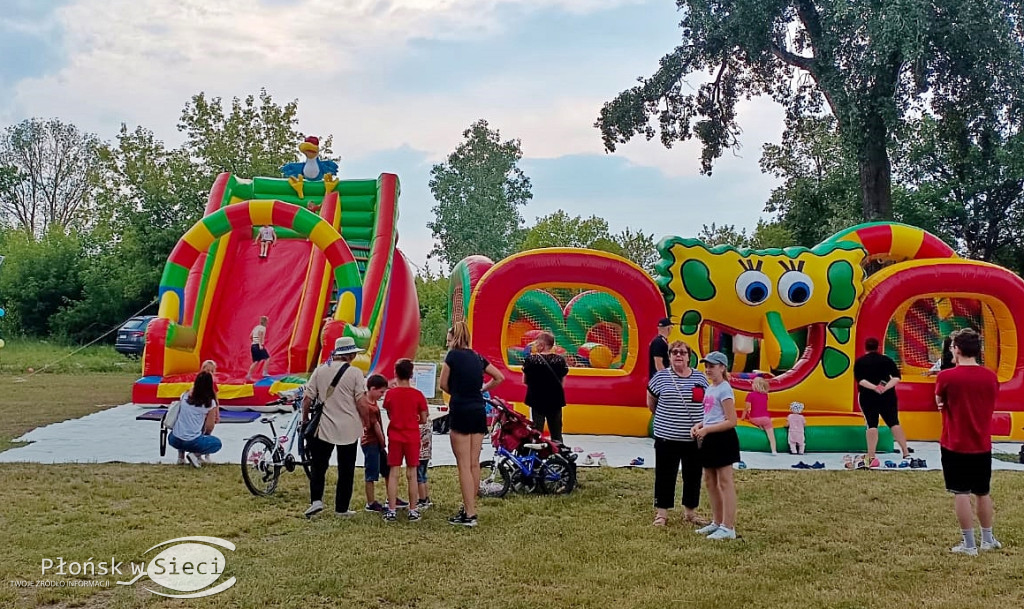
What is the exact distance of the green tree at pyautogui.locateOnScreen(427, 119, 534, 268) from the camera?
1528 inches

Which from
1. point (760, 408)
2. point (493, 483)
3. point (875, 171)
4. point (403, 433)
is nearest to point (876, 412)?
point (760, 408)

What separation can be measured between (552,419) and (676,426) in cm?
192

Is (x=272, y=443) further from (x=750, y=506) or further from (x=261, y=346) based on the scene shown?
(x=261, y=346)

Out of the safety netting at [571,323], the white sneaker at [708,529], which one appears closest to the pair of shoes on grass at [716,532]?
the white sneaker at [708,529]

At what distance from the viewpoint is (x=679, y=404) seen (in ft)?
17.6

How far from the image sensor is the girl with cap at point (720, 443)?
508cm

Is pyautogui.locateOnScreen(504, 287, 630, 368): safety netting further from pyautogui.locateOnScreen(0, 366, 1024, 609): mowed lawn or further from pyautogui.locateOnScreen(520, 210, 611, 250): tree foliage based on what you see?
pyautogui.locateOnScreen(520, 210, 611, 250): tree foliage

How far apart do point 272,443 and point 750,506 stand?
355cm

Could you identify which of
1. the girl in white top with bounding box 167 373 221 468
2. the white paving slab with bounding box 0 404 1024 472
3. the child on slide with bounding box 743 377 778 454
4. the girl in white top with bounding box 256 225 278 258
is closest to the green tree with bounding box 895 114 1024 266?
the white paving slab with bounding box 0 404 1024 472

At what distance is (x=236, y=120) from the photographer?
2780 cm

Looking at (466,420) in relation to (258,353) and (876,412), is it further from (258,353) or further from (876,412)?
(258,353)

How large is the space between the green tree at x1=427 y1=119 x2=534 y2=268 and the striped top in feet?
108

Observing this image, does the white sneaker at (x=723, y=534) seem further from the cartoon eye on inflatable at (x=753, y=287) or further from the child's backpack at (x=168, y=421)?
the child's backpack at (x=168, y=421)

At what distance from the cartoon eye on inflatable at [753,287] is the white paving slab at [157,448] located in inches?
68.4
